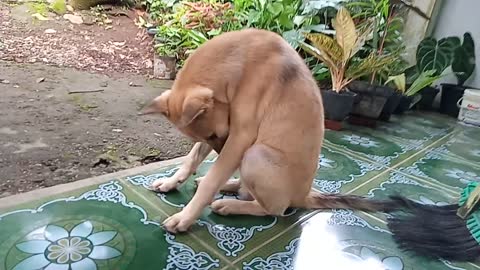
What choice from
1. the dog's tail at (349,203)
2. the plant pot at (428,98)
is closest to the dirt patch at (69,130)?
the dog's tail at (349,203)

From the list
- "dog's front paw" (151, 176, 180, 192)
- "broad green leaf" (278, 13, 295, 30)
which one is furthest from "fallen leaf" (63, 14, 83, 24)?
"dog's front paw" (151, 176, 180, 192)

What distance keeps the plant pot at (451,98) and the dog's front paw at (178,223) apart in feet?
10.8

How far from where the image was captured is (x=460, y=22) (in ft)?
12.8

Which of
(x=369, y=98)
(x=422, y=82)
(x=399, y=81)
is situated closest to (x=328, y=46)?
(x=369, y=98)

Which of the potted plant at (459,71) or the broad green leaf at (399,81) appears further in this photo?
the potted plant at (459,71)

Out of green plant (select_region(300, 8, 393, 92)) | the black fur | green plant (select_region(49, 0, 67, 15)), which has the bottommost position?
the black fur

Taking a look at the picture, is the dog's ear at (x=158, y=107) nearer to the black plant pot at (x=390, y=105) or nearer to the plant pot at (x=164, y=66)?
the black plant pot at (x=390, y=105)

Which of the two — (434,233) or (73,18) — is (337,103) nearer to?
(434,233)

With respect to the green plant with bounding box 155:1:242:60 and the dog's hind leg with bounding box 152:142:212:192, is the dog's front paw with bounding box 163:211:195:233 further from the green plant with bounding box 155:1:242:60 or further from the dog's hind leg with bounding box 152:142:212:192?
the green plant with bounding box 155:1:242:60

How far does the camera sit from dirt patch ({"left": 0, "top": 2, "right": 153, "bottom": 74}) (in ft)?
12.3

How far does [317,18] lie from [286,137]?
2.14 metres

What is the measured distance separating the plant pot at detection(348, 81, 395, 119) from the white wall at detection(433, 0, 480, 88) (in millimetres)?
1460

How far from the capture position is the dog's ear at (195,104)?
1277 millimetres

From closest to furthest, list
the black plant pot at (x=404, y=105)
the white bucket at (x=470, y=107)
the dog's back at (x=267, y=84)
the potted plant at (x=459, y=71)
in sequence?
1. the dog's back at (x=267, y=84)
2. the black plant pot at (x=404, y=105)
3. the white bucket at (x=470, y=107)
4. the potted plant at (x=459, y=71)
